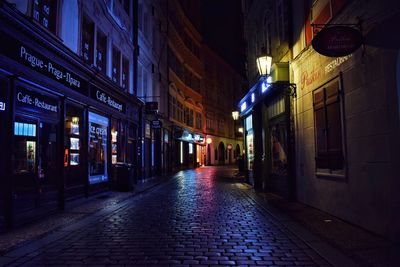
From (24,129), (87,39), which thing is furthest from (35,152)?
(87,39)

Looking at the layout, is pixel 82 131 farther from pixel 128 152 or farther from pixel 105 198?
pixel 128 152

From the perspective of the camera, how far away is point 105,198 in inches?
541

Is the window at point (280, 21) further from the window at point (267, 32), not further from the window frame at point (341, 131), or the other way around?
the window frame at point (341, 131)

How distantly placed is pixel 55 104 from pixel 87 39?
4.45 metres

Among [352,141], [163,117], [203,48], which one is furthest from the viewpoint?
[203,48]

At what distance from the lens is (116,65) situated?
61.1 ft

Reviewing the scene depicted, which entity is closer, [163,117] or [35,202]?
[35,202]

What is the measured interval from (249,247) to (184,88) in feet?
110

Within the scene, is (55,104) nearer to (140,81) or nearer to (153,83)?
(140,81)

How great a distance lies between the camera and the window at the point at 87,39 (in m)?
14.2

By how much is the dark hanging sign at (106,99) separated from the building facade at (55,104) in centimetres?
4

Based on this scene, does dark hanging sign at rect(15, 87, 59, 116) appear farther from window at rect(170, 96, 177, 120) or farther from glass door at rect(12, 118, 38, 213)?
window at rect(170, 96, 177, 120)

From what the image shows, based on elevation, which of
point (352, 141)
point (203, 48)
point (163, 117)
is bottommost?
point (352, 141)

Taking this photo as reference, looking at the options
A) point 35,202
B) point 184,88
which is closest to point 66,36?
point 35,202
